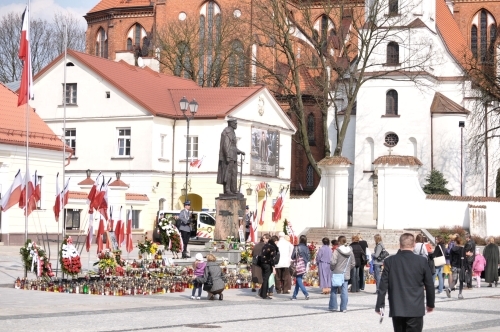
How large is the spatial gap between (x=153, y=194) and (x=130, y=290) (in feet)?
98.3

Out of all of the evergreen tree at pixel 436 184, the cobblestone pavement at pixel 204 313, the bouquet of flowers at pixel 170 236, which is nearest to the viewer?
the cobblestone pavement at pixel 204 313

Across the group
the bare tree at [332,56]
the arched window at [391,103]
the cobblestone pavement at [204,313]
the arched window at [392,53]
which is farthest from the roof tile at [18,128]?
the arched window at [392,53]

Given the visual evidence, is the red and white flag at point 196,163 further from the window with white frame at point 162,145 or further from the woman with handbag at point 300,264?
the woman with handbag at point 300,264

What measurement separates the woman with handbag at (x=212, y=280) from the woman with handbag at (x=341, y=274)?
7.52 feet

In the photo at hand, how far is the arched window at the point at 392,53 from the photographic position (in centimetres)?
6450

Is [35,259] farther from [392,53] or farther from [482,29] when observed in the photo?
[482,29]

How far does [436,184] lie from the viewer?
61625mm

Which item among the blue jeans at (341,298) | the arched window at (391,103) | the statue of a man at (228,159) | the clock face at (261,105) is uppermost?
the arched window at (391,103)

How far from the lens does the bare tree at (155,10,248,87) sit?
2739 inches

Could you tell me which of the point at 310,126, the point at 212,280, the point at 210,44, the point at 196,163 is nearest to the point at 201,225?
the point at 196,163

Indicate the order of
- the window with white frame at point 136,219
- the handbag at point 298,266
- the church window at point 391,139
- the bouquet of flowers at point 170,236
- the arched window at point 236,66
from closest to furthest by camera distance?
the handbag at point 298,266 < the bouquet of flowers at point 170,236 < the window with white frame at point 136,219 < the church window at point 391,139 < the arched window at point 236,66

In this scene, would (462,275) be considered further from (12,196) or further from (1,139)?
(1,139)

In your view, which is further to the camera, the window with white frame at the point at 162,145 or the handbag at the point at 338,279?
the window with white frame at the point at 162,145

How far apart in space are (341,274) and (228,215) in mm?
9414
